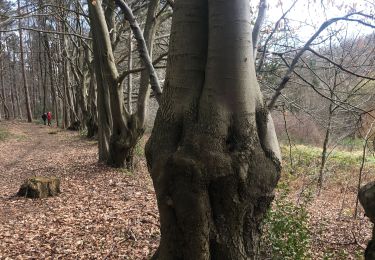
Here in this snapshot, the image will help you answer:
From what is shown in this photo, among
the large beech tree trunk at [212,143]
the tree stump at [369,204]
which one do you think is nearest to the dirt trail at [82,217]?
the large beech tree trunk at [212,143]

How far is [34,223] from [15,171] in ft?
16.8

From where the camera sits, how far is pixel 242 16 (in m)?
2.61

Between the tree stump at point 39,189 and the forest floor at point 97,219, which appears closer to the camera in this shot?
the forest floor at point 97,219

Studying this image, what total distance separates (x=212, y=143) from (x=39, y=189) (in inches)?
207

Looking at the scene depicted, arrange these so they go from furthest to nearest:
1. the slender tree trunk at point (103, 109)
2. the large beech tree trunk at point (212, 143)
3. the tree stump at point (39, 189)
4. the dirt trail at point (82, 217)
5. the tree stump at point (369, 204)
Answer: the slender tree trunk at point (103, 109) → the tree stump at point (39, 189) → the dirt trail at point (82, 217) → the tree stump at point (369, 204) → the large beech tree trunk at point (212, 143)

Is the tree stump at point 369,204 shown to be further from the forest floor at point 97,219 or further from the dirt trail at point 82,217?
the dirt trail at point 82,217

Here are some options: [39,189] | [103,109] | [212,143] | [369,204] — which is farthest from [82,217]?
[103,109]

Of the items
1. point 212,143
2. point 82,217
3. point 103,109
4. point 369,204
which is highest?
point 103,109

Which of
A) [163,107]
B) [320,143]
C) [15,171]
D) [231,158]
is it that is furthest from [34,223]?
[320,143]

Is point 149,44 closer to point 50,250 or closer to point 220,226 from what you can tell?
point 50,250

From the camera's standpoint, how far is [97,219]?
5.42m

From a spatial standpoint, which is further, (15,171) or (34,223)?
(15,171)

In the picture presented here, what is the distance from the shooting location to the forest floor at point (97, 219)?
439 cm

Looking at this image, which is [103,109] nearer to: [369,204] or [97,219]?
[97,219]
